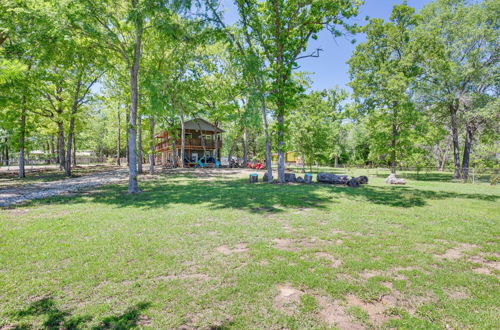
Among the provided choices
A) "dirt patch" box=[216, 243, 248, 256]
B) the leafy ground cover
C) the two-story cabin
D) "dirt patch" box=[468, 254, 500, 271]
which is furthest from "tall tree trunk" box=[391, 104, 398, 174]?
the leafy ground cover

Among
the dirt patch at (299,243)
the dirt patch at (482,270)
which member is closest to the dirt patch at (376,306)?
the dirt patch at (299,243)

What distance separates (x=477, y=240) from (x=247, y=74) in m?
12.3

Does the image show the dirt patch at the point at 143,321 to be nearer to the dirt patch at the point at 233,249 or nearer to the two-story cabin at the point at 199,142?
the dirt patch at the point at 233,249

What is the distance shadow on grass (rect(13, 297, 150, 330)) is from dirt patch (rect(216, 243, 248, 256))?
1.97 meters

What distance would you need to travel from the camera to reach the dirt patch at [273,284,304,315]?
3097 millimetres

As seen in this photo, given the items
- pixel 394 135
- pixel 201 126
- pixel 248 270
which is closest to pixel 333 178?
pixel 394 135

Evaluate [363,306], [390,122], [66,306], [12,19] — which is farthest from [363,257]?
[390,122]

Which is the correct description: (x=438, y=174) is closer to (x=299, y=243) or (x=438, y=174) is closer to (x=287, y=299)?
A: (x=299, y=243)

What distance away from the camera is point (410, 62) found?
76.2ft

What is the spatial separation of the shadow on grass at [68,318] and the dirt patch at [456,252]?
542 centimetres

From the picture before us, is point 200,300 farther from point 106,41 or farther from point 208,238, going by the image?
point 106,41

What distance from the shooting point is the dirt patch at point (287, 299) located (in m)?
3.10

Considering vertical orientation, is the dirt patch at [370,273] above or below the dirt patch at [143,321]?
above

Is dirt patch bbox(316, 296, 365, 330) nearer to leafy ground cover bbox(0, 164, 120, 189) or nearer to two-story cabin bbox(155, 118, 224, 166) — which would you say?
leafy ground cover bbox(0, 164, 120, 189)
